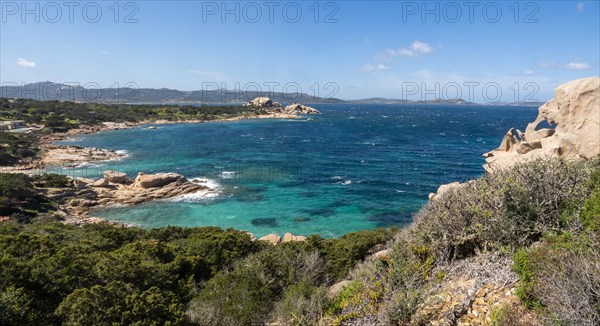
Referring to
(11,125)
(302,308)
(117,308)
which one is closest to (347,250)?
(302,308)

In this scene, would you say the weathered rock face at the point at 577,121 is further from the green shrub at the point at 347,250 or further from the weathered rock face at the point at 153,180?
the weathered rock face at the point at 153,180

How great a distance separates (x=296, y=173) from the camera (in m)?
46.2

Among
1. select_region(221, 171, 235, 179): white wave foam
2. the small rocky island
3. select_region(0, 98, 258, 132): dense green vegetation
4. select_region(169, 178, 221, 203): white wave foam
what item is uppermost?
the small rocky island

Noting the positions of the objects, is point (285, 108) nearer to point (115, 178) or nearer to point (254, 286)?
point (115, 178)

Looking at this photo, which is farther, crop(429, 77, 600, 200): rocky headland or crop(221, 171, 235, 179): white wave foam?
crop(221, 171, 235, 179): white wave foam

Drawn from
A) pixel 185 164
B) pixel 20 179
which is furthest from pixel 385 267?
pixel 185 164

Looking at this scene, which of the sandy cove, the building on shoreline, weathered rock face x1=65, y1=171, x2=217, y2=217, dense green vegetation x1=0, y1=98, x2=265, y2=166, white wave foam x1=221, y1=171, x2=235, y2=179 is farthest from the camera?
the building on shoreline

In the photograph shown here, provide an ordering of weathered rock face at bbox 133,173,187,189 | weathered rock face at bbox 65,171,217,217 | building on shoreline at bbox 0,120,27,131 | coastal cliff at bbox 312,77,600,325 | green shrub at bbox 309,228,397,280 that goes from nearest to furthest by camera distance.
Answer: coastal cliff at bbox 312,77,600,325
green shrub at bbox 309,228,397,280
weathered rock face at bbox 65,171,217,217
weathered rock face at bbox 133,173,187,189
building on shoreline at bbox 0,120,27,131

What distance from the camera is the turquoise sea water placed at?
30263 mm

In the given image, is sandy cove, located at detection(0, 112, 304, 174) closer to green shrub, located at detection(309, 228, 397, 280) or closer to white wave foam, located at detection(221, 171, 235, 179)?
white wave foam, located at detection(221, 171, 235, 179)

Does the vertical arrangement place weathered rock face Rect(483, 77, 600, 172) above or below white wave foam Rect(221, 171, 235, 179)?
above

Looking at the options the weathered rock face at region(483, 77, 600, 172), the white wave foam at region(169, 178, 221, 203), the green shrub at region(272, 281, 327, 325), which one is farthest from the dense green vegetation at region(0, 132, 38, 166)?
the weathered rock face at region(483, 77, 600, 172)

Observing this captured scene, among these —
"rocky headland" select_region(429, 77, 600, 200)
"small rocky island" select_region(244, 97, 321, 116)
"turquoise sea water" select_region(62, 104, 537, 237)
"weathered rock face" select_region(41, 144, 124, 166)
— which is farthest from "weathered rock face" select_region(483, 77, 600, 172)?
"small rocky island" select_region(244, 97, 321, 116)

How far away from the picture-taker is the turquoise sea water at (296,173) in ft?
99.3
